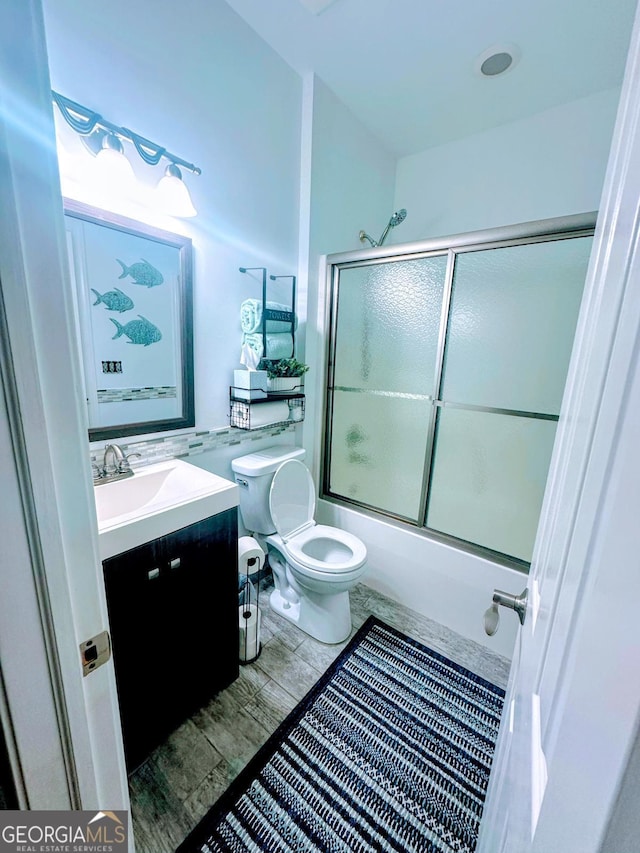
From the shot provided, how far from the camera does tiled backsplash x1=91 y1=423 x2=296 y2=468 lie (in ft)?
4.61

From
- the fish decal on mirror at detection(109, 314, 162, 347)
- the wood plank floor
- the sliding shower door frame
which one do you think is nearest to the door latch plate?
the wood plank floor

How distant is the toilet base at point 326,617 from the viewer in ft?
5.65

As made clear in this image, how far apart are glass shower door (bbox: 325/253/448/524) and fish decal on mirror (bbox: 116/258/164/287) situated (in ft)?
3.54

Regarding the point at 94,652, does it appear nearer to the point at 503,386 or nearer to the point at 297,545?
the point at 297,545

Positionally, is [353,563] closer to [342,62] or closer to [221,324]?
[221,324]

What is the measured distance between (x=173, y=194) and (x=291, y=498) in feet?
4.93

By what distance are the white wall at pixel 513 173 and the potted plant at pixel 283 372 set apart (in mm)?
1456

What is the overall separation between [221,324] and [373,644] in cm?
179

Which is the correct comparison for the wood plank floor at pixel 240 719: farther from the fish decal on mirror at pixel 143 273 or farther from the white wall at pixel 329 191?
the fish decal on mirror at pixel 143 273

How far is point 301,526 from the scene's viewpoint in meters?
1.96

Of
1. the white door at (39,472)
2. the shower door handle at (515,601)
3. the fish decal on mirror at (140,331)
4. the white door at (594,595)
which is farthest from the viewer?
the fish decal on mirror at (140,331)

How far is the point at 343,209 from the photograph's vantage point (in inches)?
84.7

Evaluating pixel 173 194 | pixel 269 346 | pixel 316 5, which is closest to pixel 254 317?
pixel 269 346

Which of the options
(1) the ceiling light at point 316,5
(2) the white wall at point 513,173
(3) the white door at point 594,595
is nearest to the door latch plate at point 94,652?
(3) the white door at point 594,595
